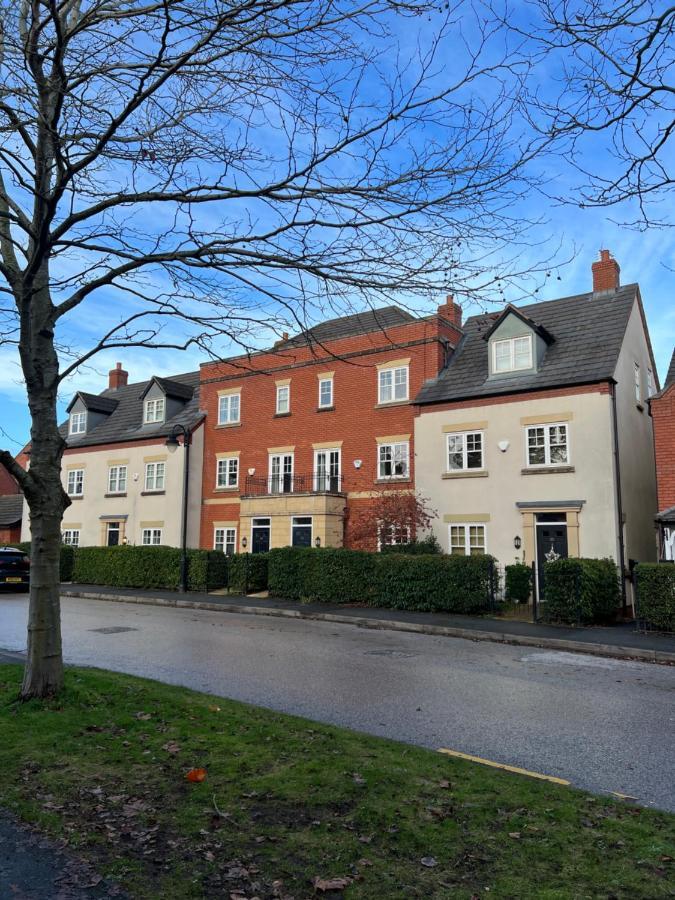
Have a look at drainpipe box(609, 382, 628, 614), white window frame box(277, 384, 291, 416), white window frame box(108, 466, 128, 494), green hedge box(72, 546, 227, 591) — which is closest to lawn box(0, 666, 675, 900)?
drainpipe box(609, 382, 628, 614)

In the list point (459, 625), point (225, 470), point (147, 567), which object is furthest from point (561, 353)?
point (147, 567)

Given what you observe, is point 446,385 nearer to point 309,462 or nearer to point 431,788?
point 309,462

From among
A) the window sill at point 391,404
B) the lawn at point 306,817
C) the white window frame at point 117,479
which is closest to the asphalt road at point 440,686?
the lawn at point 306,817

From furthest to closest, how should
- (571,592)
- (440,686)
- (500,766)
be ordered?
(571,592) → (440,686) → (500,766)

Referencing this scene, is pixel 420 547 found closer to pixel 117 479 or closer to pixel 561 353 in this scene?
pixel 561 353

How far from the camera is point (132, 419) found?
37000 millimetres

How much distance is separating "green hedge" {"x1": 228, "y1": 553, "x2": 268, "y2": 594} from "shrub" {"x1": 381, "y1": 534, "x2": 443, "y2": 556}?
4553mm

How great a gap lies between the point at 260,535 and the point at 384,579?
34.7 feet

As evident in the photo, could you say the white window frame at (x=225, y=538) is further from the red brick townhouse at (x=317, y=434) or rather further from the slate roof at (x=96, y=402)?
the slate roof at (x=96, y=402)

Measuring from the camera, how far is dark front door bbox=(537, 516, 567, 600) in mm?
21234

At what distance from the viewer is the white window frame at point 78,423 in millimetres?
38812

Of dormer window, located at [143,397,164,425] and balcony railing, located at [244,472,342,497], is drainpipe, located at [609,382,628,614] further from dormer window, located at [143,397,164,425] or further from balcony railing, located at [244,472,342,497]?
dormer window, located at [143,397,164,425]

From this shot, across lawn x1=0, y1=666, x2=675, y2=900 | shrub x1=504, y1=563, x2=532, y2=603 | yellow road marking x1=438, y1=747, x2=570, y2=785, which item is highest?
shrub x1=504, y1=563, x2=532, y2=603

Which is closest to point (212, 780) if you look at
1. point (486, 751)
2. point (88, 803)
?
point (88, 803)
